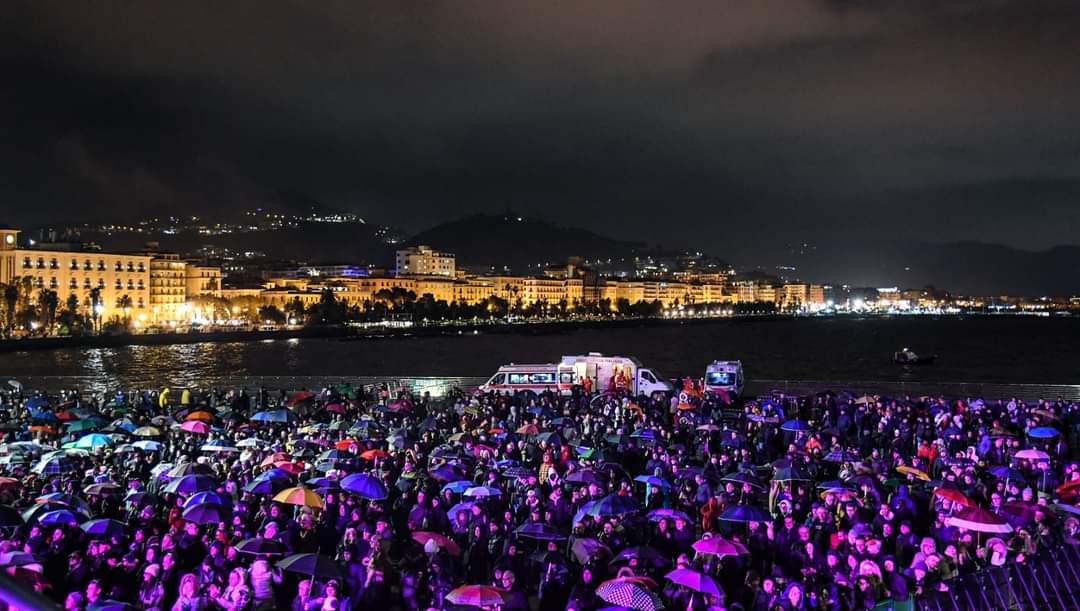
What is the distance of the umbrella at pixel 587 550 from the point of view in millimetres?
7164

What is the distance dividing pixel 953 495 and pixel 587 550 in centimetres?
383

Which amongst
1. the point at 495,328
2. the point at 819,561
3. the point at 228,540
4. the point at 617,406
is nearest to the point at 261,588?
the point at 228,540

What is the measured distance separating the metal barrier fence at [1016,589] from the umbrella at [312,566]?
169 inches

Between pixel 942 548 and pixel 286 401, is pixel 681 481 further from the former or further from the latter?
pixel 286 401

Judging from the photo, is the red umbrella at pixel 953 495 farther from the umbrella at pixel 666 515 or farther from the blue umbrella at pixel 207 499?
the blue umbrella at pixel 207 499

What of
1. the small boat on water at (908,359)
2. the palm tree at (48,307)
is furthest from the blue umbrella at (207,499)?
the palm tree at (48,307)

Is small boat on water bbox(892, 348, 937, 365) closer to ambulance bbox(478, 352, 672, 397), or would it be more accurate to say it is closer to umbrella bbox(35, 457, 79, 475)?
ambulance bbox(478, 352, 672, 397)

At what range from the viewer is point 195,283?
108m

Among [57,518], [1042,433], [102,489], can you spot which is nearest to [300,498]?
[57,518]

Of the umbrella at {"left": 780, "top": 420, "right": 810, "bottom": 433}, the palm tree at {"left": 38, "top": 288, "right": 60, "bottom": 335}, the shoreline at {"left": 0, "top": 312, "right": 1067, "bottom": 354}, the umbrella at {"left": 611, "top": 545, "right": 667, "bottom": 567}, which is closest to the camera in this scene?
the umbrella at {"left": 611, "top": 545, "right": 667, "bottom": 567}

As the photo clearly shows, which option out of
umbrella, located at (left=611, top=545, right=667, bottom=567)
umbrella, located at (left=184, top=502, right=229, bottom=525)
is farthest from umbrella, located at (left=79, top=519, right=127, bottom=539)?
umbrella, located at (left=611, top=545, right=667, bottom=567)

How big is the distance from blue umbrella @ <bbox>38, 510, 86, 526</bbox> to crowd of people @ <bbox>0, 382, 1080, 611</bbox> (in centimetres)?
3

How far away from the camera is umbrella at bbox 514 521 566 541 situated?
24.8 ft

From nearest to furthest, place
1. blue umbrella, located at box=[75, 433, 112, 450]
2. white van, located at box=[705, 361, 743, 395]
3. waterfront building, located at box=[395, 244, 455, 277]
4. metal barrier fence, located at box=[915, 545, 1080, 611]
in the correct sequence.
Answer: metal barrier fence, located at box=[915, 545, 1080, 611] → blue umbrella, located at box=[75, 433, 112, 450] → white van, located at box=[705, 361, 743, 395] → waterfront building, located at box=[395, 244, 455, 277]
